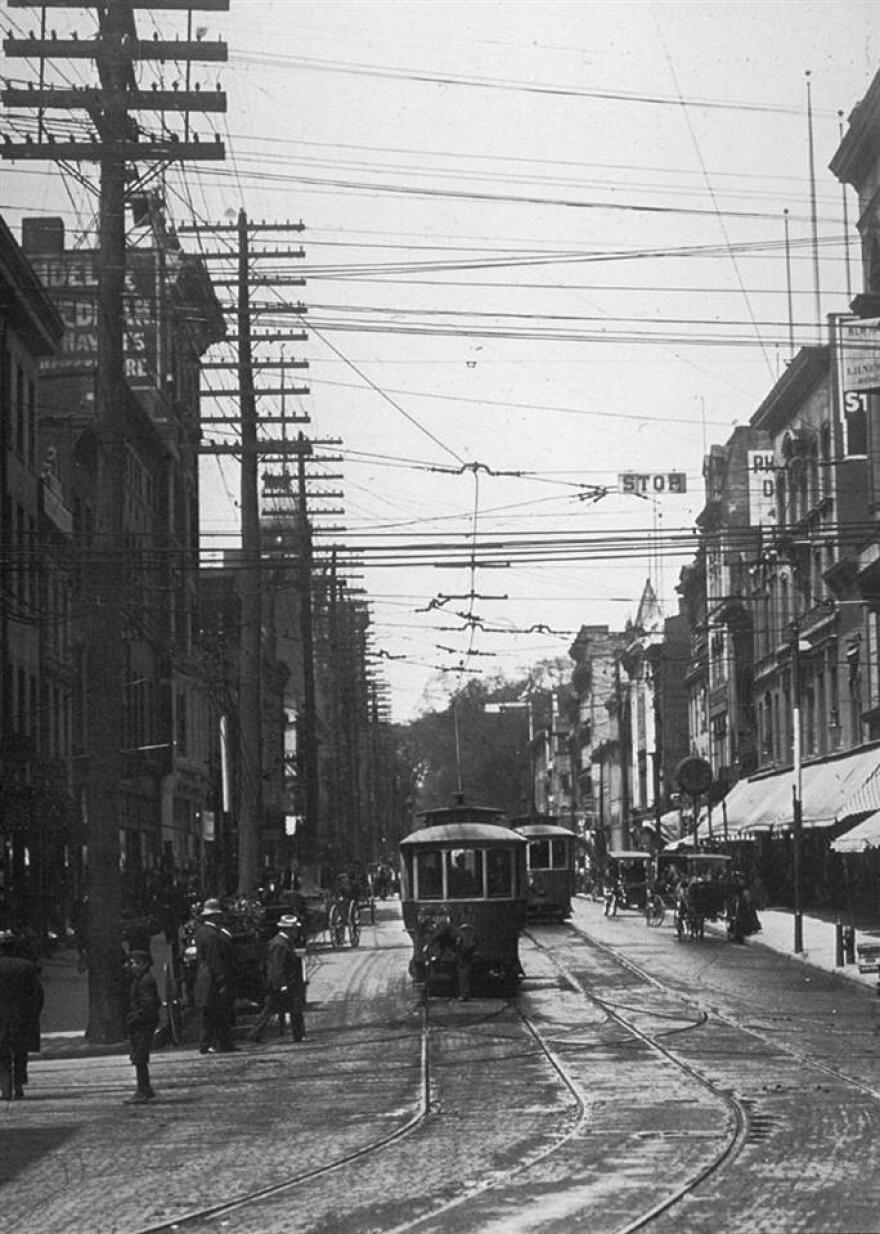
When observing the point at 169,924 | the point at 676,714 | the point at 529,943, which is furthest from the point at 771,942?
the point at 676,714

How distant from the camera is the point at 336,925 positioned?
53188 millimetres

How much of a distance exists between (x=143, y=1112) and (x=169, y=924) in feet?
76.0

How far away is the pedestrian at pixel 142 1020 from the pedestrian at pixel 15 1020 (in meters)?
1.11

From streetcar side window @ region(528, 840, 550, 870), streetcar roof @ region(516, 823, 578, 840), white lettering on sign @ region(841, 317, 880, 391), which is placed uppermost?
white lettering on sign @ region(841, 317, 880, 391)

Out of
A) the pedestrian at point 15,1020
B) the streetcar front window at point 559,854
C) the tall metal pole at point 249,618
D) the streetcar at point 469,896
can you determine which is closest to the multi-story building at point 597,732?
the streetcar front window at point 559,854

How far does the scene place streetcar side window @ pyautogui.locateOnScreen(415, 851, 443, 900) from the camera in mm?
36875

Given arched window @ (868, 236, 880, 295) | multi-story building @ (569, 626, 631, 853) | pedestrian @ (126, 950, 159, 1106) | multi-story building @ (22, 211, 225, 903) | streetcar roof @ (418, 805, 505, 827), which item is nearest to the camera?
pedestrian @ (126, 950, 159, 1106)

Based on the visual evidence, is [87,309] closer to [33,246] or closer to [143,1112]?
[33,246]

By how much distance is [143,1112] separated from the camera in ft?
67.3

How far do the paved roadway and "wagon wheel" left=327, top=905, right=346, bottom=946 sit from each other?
1915 centimetres

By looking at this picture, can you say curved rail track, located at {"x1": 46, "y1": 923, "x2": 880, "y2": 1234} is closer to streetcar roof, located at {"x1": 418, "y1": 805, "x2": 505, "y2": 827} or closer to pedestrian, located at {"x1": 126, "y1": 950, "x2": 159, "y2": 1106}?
pedestrian, located at {"x1": 126, "y1": 950, "x2": 159, "y2": 1106}

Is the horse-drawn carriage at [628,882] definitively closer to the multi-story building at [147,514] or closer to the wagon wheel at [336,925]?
the multi-story building at [147,514]

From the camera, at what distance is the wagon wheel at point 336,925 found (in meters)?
53.1

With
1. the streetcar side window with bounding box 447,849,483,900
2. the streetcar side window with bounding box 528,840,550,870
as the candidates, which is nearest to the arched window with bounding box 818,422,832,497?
the streetcar side window with bounding box 528,840,550,870
